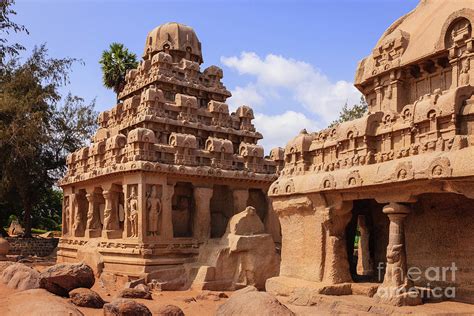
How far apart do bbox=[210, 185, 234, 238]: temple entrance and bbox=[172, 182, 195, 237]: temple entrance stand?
1315mm

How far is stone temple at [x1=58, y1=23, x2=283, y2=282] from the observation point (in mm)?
17812

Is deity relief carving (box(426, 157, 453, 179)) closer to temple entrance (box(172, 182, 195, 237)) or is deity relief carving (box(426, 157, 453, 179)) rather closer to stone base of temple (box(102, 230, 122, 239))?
temple entrance (box(172, 182, 195, 237))

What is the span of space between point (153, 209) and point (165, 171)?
1.44 meters

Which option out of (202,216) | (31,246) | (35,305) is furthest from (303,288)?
(31,246)

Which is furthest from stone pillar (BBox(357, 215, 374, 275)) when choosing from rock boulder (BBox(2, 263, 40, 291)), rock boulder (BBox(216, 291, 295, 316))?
rock boulder (BBox(2, 263, 40, 291))

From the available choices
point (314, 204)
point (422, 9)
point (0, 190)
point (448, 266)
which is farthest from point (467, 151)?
point (0, 190)

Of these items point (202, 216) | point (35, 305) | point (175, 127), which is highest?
point (175, 127)

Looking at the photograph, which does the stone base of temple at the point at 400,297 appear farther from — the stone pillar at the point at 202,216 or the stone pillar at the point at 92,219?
the stone pillar at the point at 92,219

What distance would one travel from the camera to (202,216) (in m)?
19.3

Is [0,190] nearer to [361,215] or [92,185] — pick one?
[92,185]

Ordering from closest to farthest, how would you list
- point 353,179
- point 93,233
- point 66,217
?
point 353,179, point 93,233, point 66,217

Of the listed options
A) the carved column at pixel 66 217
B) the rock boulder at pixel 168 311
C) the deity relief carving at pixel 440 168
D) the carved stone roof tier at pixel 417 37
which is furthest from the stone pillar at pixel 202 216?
the deity relief carving at pixel 440 168

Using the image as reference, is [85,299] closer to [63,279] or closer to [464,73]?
[63,279]

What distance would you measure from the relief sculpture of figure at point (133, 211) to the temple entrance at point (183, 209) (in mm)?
2031
